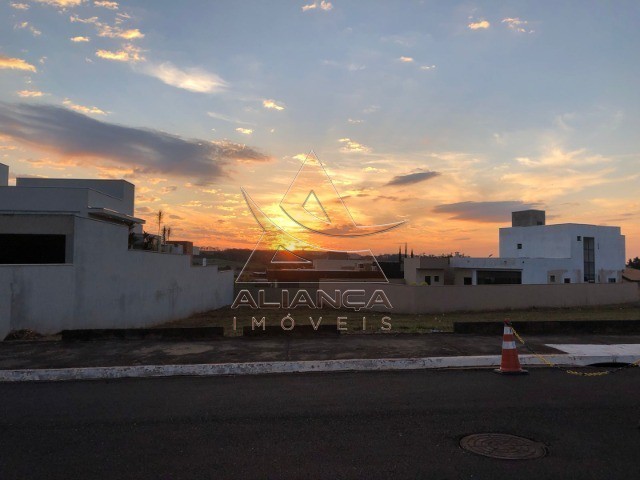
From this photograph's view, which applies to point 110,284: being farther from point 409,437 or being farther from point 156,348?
point 409,437

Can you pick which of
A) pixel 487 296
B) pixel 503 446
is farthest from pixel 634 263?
pixel 503 446

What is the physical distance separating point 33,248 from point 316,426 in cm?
1884

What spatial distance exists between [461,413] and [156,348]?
6285 millimetres

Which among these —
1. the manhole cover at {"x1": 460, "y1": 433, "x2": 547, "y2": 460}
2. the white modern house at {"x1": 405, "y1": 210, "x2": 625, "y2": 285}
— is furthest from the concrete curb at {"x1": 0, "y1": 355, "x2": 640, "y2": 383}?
the white modern house at {"x1": 405, "y1": 210, "x2": 625, "y2": 285}

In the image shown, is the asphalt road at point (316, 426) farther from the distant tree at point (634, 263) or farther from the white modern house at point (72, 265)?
the distant tree at point (634, 263)

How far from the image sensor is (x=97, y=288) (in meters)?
21.4

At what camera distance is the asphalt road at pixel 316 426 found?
4.17 m

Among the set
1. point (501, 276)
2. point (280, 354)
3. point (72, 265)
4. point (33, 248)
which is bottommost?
point (280, 354)

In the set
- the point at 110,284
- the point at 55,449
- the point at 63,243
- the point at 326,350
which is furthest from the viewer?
the point at 110,284

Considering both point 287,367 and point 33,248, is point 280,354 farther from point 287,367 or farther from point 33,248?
point 33,248

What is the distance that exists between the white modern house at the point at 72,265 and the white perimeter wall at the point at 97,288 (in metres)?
0.03

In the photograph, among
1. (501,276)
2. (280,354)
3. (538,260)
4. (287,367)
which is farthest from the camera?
→ (501,276)

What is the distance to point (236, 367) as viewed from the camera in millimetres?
7996

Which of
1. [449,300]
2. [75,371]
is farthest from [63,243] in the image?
[449,300]
